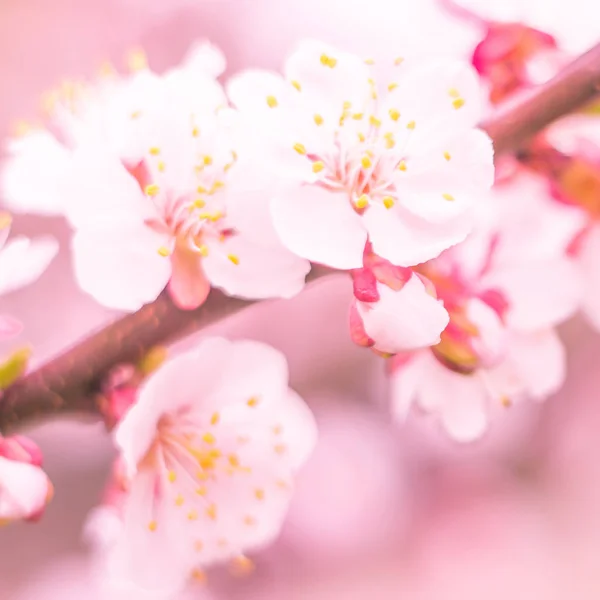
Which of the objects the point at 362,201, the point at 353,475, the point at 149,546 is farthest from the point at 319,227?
the point at 353,475

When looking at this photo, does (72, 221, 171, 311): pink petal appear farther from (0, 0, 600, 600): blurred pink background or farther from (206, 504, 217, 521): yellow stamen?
(0, 0, 600, 600): blurred pink background

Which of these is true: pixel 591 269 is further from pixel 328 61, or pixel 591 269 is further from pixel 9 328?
pixel 9 328

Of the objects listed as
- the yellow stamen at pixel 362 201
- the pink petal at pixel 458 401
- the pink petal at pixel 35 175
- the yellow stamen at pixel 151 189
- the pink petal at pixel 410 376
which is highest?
the yellow stamen at pixel 151 189

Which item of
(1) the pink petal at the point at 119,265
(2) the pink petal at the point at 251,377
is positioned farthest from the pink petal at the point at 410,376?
(1) the pink petal at the point at 119,265

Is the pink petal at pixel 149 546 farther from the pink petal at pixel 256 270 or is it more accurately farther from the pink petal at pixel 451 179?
the pink petal at pixel 451 179

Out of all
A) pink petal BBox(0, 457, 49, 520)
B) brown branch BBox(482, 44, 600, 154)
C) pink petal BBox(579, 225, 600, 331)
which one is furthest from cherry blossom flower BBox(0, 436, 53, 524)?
pink petal BBox(579, 225, 600, 331)

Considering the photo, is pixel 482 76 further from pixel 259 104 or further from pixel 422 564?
pixel 422 564
